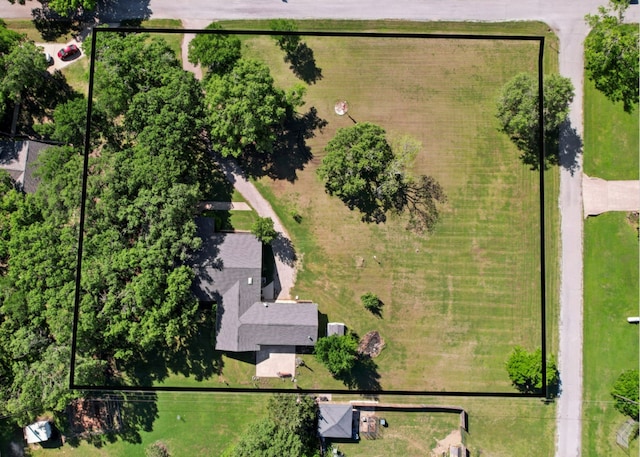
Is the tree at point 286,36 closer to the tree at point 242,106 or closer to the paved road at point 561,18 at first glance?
the paved road at point 561,18

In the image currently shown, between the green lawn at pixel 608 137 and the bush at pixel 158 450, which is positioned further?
the green lawn at pixel 608 137

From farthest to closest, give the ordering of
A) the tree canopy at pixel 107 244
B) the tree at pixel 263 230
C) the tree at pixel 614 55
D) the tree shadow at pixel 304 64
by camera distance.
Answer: the tree shadow at pixel 304 64 → the tree at pixel 614 55 → the tree at pixel 263 230 → the tree canopy at pixel 107 244

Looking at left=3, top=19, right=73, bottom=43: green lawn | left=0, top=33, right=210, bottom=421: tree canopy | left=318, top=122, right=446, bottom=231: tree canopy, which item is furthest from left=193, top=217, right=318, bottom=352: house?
left=3, top=19, right=73, bottom=43: green lawn

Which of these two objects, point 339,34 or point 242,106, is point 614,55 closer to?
point 339,34

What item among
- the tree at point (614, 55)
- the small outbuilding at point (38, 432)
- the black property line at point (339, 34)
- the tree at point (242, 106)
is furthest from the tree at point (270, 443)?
the tree at point (614, 55)

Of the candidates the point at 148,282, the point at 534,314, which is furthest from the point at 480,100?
the point at 148,282

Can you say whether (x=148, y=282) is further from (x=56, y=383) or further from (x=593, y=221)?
(x=593, y=221)
